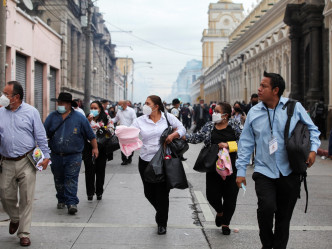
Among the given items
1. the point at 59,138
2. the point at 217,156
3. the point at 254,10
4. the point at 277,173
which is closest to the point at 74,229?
the point at 59,138

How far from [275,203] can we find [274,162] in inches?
15.0

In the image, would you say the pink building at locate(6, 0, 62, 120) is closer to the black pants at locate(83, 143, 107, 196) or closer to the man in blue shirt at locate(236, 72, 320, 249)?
the black pants at locate(83, 143, 107, 196)

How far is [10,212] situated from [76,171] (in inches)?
67.2

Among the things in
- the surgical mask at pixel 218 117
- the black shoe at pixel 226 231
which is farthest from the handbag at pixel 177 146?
the black shoe at pixel 226 231

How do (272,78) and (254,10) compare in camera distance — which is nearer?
(272,78)

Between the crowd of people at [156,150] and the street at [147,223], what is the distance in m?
0.24

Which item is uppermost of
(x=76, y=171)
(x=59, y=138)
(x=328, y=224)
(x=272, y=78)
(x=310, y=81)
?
(x=310, y=81)

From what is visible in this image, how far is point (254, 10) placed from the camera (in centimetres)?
4538

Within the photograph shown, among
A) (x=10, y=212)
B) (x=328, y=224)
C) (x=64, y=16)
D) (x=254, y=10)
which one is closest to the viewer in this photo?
(x=10, y=212)

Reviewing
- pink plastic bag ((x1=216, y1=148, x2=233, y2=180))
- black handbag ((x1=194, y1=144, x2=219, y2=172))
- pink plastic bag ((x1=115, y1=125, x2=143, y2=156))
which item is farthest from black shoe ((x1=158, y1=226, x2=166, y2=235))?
pink plastic bag ((x1=115, y1=125, x2=143, y2=156))

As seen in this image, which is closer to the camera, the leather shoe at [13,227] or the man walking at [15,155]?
the man walking at [15,155]

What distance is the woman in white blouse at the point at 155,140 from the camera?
258 inches

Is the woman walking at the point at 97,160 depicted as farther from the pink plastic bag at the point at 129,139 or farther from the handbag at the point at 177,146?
the handbag at the point at 177,146

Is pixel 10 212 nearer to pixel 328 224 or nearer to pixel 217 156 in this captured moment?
pixel 217 156
